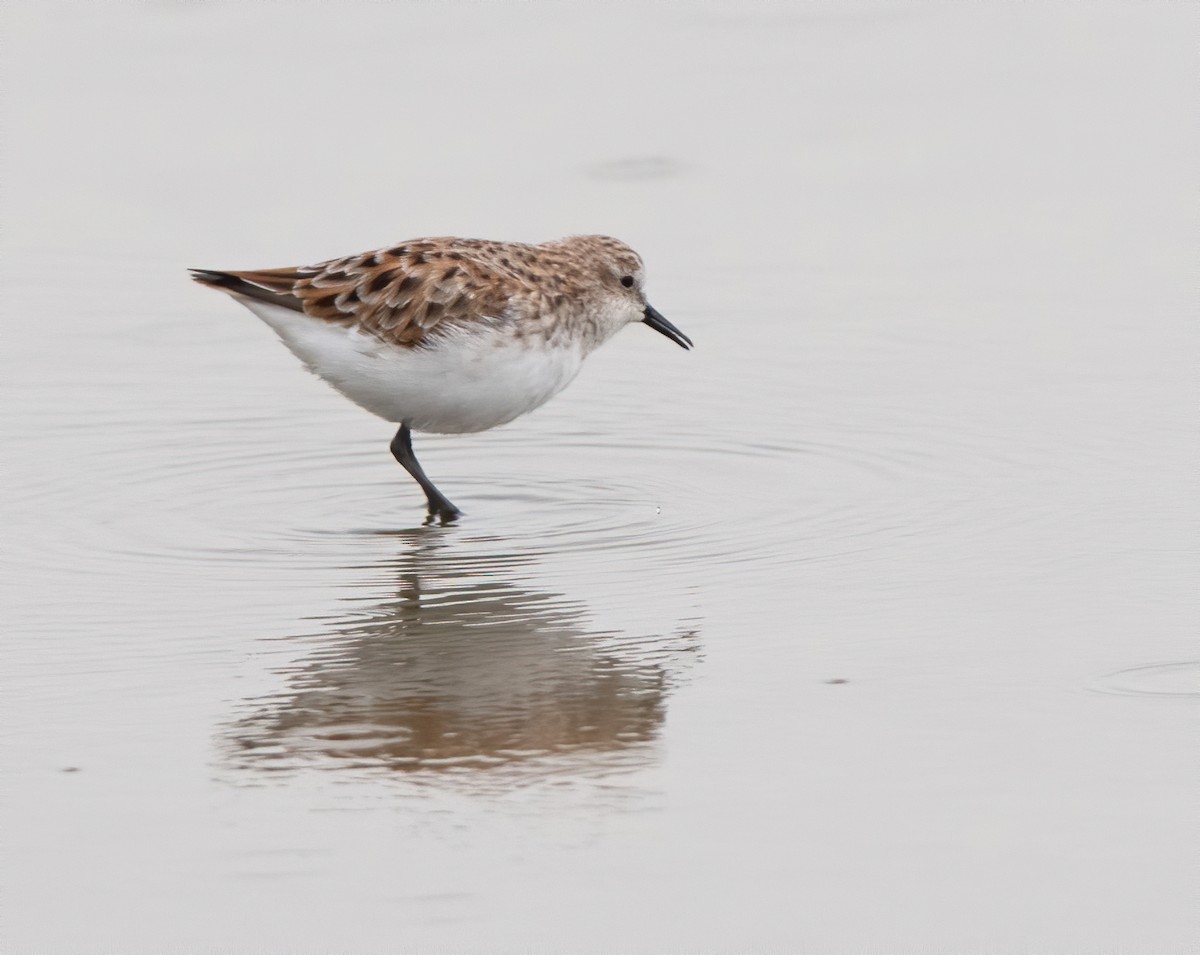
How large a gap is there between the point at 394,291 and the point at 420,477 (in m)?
0.77

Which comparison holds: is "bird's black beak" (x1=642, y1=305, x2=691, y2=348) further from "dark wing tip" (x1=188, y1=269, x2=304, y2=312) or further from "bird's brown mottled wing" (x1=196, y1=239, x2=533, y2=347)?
"dark wing tip" (x1=188, y1=269, x2=304, y2=312)

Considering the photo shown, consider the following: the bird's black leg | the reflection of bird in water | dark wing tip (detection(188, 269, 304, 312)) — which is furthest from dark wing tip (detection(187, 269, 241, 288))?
the reflection of bird in water

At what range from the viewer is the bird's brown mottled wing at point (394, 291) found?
28.7 ft

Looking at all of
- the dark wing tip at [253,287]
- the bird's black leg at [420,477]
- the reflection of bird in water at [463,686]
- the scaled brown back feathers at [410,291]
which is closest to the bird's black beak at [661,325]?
the scaled brown back feathers at [410,291]

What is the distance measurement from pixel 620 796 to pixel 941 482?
3.57 m

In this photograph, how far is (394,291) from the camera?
29.0 feet

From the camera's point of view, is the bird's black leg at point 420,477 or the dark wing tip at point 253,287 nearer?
the bird's black leg at point 420,477

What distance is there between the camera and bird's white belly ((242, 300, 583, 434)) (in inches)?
344

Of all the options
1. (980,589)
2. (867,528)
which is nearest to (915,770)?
(980,589)

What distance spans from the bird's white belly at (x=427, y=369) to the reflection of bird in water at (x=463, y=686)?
135cm

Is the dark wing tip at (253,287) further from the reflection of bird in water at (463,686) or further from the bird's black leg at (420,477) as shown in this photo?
the reflection of bird in water at (463,686)

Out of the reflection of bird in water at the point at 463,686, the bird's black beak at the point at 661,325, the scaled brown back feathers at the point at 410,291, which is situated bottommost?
the reflection of bird in water at the point at 463,686

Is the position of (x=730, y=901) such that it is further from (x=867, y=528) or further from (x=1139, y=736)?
(x=867, y=528)

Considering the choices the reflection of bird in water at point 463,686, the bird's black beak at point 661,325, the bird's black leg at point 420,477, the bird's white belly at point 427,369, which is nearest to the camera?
the reflection of bird in water at point 463,686
